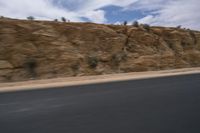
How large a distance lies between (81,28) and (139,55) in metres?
8.07

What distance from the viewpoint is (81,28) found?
41156mm

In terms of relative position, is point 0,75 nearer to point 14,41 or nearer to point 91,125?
point 14,41

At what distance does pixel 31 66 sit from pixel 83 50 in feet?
25.7

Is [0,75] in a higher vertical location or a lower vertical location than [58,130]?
lower

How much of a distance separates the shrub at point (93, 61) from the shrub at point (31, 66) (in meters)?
6.51

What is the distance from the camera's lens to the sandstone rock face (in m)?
33.8

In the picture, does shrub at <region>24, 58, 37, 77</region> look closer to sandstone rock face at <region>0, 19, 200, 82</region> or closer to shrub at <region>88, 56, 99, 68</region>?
sandstone rock face at <region>0, 19, 200, 82</region>

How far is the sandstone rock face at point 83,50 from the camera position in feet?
111

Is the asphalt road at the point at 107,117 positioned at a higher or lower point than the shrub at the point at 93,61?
higher

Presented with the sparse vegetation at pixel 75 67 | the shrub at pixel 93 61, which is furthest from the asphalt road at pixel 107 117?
the shrub at pixel 93 61

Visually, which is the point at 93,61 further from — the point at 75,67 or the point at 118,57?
the point at 118,57

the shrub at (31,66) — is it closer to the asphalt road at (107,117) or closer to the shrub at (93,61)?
the shrub at (93,61)

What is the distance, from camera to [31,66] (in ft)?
110

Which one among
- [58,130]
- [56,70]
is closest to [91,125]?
[58,130]
